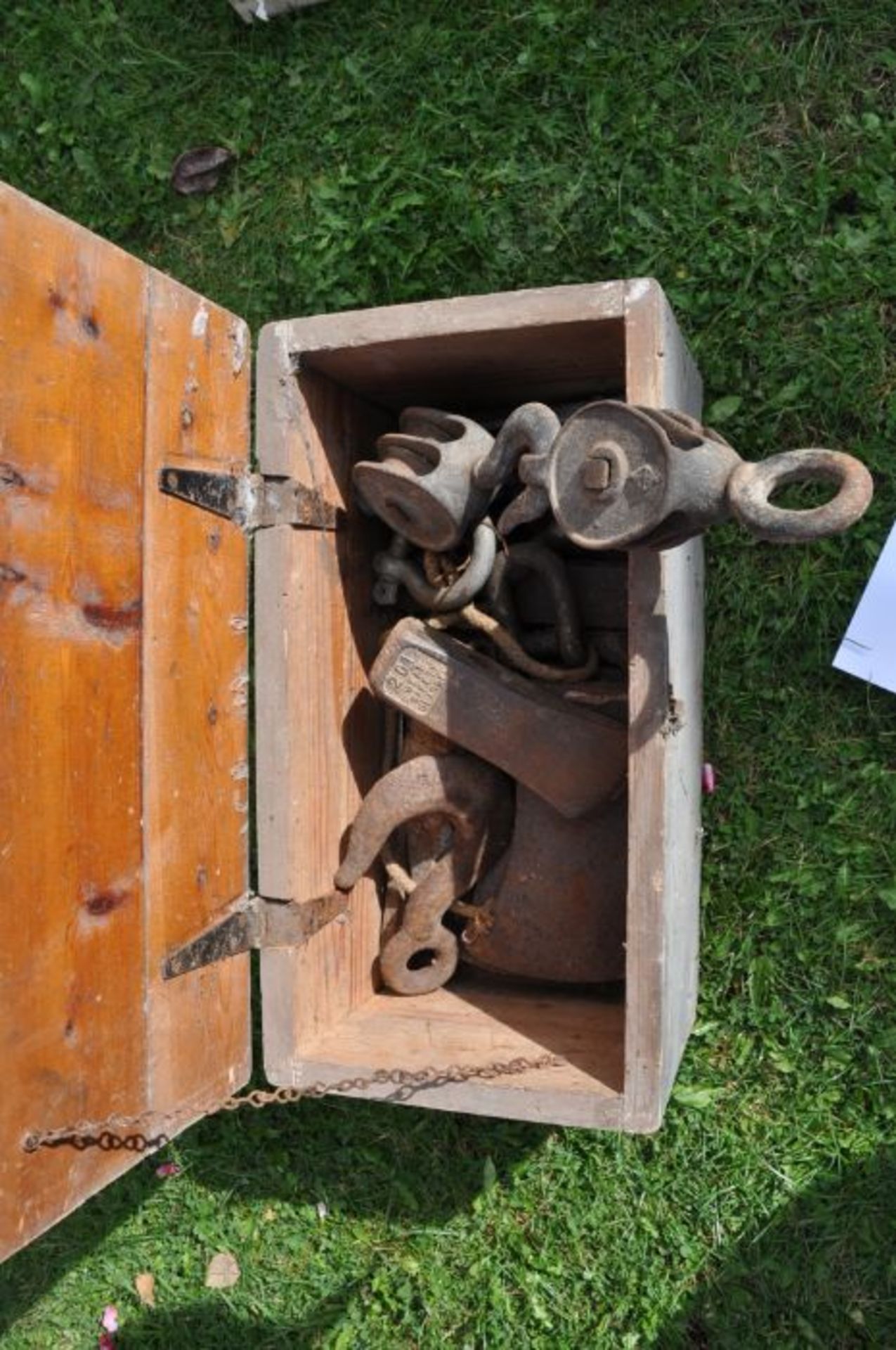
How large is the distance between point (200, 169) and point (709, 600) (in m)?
1.46

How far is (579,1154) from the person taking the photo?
2.30m

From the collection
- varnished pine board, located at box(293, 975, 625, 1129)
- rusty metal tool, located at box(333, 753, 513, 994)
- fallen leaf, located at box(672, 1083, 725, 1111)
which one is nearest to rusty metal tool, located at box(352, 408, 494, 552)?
rusty metal tool, located at box(333, 753, 513, 994)

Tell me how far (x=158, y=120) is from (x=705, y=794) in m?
1.89

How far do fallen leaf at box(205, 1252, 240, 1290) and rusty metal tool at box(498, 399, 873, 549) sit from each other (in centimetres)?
194

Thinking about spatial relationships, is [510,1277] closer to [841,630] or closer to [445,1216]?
[445,1216]

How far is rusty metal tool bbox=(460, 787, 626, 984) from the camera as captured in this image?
5.80 ft

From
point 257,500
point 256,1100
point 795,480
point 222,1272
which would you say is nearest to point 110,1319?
point 222,1272

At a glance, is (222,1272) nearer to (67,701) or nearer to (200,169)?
(67,701)

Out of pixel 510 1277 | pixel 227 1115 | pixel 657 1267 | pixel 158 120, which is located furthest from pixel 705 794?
pixel 158 120

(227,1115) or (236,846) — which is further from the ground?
(236,846)

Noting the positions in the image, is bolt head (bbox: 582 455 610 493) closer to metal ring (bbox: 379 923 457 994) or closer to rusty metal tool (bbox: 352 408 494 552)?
rusty metal tool (bbox: 352 408 494 552)

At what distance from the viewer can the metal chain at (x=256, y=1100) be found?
143 cm

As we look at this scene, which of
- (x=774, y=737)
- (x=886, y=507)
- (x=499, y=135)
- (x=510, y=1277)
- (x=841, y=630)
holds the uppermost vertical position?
(x=499, y=135)

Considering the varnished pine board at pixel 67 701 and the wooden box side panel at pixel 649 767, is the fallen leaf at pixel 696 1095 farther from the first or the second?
the varnished pine board at pixel 67 701
